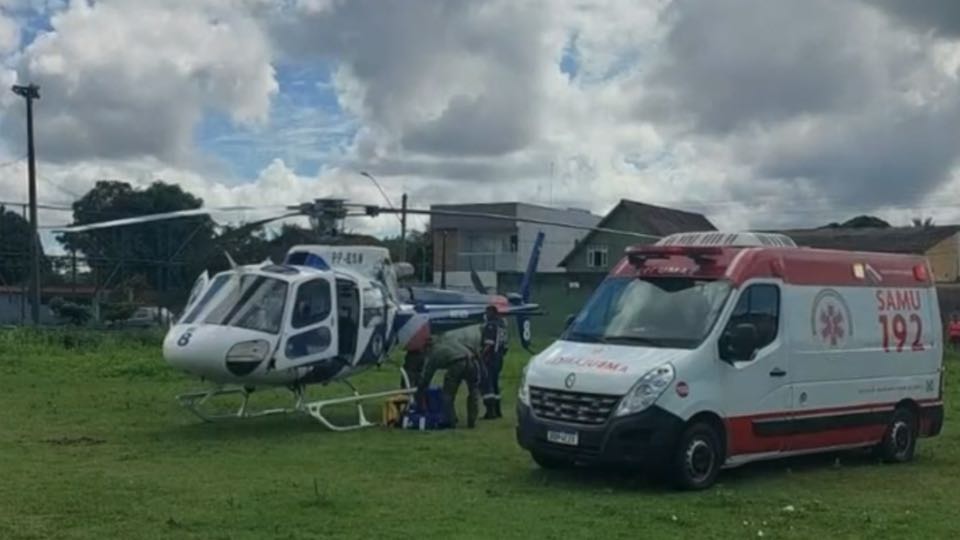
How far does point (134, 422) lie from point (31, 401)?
13.8ft

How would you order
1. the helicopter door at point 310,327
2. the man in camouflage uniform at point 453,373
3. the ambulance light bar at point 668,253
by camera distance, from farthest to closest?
1. the man in camouflage uniform at point 453,373
2. the helicopter door at point 310,327
3. the ambulance light bar at point 668,253

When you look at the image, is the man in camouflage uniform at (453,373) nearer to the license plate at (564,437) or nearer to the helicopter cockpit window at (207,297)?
the helicopter cockpit window at (207,297)

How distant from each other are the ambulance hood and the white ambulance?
0.05 ft

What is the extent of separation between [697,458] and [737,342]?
4.12 feet

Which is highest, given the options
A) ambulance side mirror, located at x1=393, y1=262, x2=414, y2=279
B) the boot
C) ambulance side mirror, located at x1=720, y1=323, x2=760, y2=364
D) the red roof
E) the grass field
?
ambulance side mirror, located at x1=393, y1=262, x2=414, y2=279

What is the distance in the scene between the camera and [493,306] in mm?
20422

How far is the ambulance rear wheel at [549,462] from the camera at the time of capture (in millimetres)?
12359

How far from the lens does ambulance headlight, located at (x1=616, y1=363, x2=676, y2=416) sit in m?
11.4

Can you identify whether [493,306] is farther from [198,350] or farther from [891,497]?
[891,497]

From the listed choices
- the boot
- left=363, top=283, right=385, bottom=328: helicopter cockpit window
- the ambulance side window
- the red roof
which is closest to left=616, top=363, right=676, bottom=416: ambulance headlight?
the ambulance side window

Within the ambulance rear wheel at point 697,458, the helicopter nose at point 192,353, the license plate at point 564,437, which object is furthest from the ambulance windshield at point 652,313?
the helicopter nose at point 192,353

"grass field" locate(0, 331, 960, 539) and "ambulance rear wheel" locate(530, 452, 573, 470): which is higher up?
"ambulance rear wheel" locate(530, 452, 573, 470)

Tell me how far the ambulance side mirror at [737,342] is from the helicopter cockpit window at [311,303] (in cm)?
685

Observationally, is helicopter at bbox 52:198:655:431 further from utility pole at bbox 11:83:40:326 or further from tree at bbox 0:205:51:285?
tree at bbox 0:205:51:285
